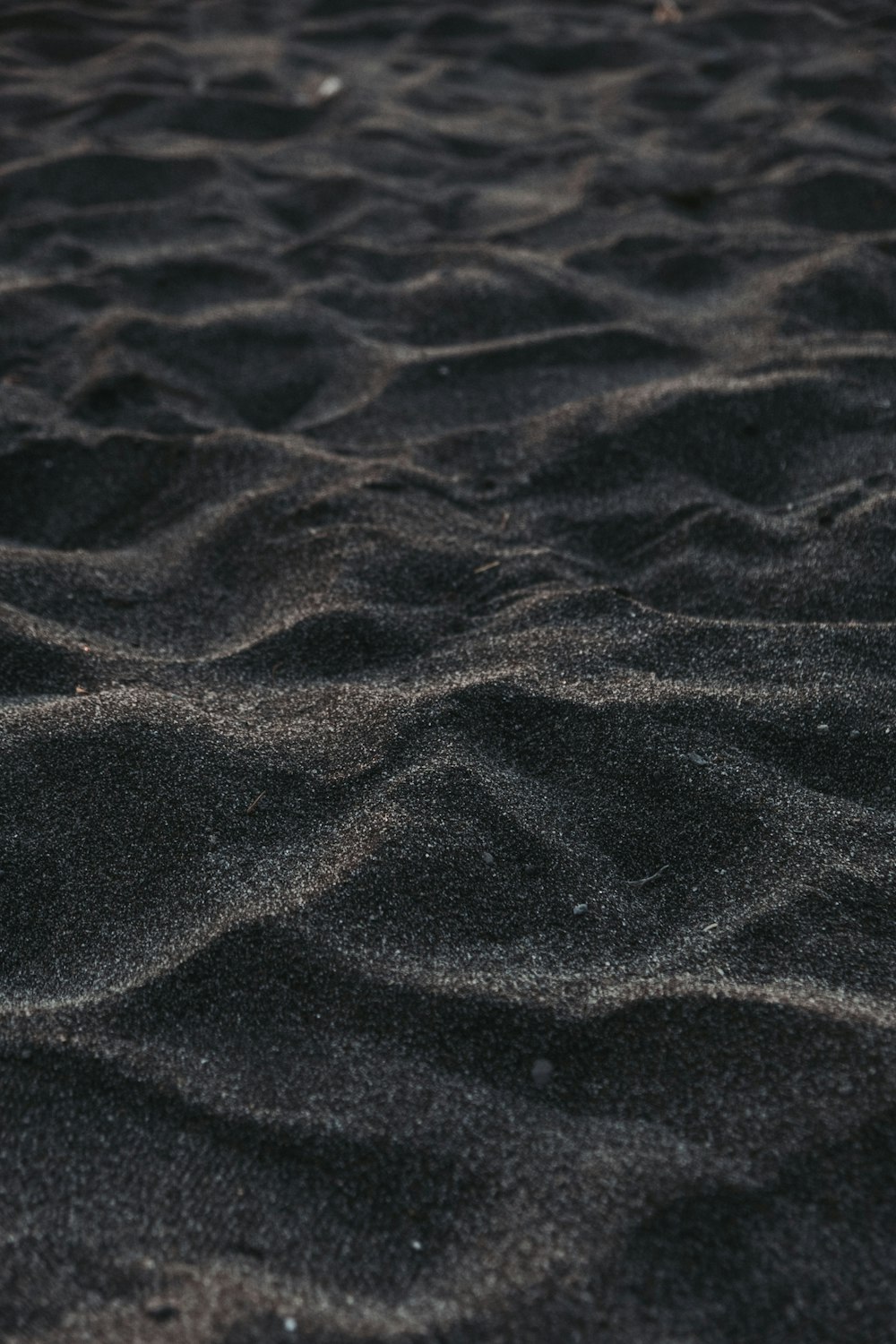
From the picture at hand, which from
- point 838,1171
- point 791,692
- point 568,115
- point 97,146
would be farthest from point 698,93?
point 838,1171

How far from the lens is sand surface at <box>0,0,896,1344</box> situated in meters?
1.03

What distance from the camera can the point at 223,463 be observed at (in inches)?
85.1

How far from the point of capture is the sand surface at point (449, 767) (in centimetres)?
103

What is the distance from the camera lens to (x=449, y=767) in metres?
1.46

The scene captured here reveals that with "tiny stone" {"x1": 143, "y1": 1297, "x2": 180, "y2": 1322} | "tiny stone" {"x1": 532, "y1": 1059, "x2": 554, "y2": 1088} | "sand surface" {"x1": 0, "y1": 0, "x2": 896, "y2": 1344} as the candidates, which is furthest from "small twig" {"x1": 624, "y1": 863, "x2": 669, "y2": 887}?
"tiny stone" {"x1": 143, "y1": 1297, "x2": 180, "y2": 1322}

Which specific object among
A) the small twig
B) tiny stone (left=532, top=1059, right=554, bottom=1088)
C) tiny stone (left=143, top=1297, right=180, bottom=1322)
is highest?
tiny stone (left=143, top=1297, right=180, bottom=1322)

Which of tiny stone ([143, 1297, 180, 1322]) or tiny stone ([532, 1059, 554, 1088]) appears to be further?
tiny stone ([532, 1059, 554, 1088])

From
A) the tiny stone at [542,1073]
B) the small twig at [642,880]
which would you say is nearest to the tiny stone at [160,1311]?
the tiny stone at [542,1073]

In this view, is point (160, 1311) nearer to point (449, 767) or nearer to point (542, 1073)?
point (542, 1073)

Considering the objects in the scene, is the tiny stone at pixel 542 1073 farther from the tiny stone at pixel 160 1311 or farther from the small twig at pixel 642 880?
the tiny stone at pixel 160 1311

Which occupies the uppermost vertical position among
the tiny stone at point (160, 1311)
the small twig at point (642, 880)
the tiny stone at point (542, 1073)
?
the tiny stone at point (160, 1311)

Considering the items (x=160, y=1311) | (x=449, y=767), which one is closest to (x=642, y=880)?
(x=449, y=767)

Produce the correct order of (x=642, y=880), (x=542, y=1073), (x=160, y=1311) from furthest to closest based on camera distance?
(x=642, y=880) → (x=542, y=1073) → (x=160, y=1311)

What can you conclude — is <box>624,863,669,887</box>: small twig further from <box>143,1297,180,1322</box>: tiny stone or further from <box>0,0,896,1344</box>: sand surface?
<box>143,1297,180,1322</box>: tiny stone
